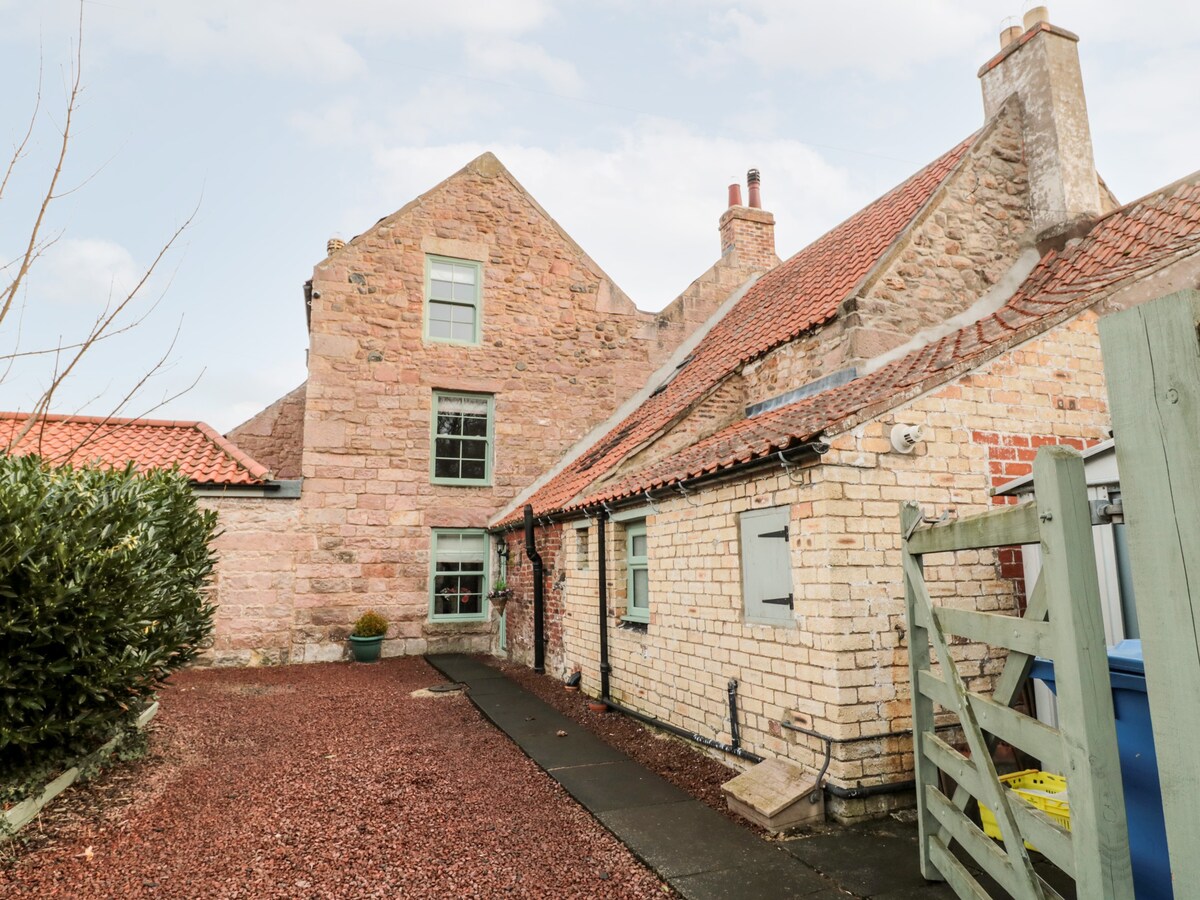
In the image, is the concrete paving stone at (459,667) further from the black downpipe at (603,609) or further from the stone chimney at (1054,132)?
the stone chimney at (1054,132)

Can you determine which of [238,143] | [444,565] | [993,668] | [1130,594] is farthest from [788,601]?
[444,565]

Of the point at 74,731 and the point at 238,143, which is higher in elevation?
the point at 238,143

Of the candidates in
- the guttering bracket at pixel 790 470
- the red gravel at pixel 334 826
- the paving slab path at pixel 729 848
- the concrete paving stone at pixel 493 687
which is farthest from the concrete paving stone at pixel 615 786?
the concrete paving stone at pixel 493 687

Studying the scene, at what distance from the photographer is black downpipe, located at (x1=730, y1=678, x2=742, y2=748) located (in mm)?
5820

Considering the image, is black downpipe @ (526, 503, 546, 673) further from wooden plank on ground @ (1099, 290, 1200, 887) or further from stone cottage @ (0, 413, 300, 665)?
wooden plank on ground @ (1099, 290, 1200, 887)

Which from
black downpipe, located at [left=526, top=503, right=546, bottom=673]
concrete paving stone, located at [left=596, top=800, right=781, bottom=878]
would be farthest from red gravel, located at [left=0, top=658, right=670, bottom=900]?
black downpipe, located at [left=526, top=503, right=546, bottom=673]

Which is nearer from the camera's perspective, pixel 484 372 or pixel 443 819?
pixel 443 819

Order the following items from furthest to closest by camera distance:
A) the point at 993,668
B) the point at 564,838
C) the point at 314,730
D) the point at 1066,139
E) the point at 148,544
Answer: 1. the point at 1066,139
2. the point at 314,730
3. the point at 148,544
4. the point at 993,668
5. the point at 564,838

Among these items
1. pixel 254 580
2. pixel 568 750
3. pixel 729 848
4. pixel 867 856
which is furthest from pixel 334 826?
pixel 254 580

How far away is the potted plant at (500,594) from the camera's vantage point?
1273 cm

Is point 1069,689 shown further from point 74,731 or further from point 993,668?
point 74,731

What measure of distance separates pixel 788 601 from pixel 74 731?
5.24m

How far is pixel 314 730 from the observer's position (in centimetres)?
749

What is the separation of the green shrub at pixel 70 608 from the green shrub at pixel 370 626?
5905 millimetres
